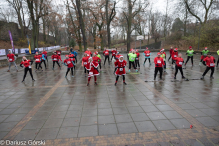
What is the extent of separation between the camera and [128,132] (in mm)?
3916

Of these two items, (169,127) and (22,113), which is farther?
(22,113)

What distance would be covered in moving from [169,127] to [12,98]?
653 cm

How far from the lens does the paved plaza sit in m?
3.72

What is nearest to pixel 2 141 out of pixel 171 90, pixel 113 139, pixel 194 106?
pixel 113 139

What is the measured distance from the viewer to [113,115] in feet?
15.9

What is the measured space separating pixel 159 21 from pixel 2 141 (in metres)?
55.4

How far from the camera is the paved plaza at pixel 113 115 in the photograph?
12.2ft

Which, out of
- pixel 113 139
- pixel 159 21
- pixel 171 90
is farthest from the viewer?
pixel 159 21

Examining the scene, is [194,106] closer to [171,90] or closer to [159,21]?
[171,90]

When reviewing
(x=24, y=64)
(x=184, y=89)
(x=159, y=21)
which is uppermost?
(x=159, y=21)

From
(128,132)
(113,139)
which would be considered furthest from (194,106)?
(113,139)

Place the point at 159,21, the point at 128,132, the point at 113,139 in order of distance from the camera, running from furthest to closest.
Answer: the point at 159,21 < the point at 128,132 < the point at 113,139

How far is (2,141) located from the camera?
3.66 m

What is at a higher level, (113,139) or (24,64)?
(24,64)
